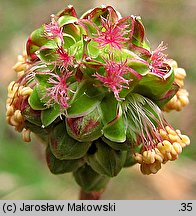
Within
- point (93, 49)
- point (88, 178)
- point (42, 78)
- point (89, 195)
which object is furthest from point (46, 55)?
point (89, 195)

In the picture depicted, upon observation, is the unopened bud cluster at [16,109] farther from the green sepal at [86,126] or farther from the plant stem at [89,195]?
the plant stem at [89,195]

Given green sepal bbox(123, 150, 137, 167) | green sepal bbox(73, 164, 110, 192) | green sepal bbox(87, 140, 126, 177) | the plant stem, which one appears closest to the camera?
green sepal bbox(87, 140, 126, 177)

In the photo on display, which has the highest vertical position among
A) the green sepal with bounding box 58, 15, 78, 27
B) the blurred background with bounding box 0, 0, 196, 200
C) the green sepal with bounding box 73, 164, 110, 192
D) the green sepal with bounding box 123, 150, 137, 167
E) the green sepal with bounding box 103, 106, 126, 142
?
the green sepal with bounding box 58, 15, 78, 27

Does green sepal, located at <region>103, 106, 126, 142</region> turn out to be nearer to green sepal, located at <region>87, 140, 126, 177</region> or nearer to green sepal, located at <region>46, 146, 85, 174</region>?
green sepal, located at <region>87, 140, 126, 177</region>

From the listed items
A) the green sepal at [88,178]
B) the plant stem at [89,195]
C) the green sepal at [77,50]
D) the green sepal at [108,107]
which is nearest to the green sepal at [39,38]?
the green sepal at [77,50]

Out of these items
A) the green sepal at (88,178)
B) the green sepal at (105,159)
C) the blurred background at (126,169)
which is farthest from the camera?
the blurred background at (126,169)

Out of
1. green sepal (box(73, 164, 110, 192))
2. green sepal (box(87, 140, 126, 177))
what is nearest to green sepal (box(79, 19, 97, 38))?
green sepal (box(87, 140, 126, 177))

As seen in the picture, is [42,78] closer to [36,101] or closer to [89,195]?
[36,101]

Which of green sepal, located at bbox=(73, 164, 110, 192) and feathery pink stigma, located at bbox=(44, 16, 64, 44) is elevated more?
feathery pink stigma, located at bbox=(44, 16, 64, 44)
